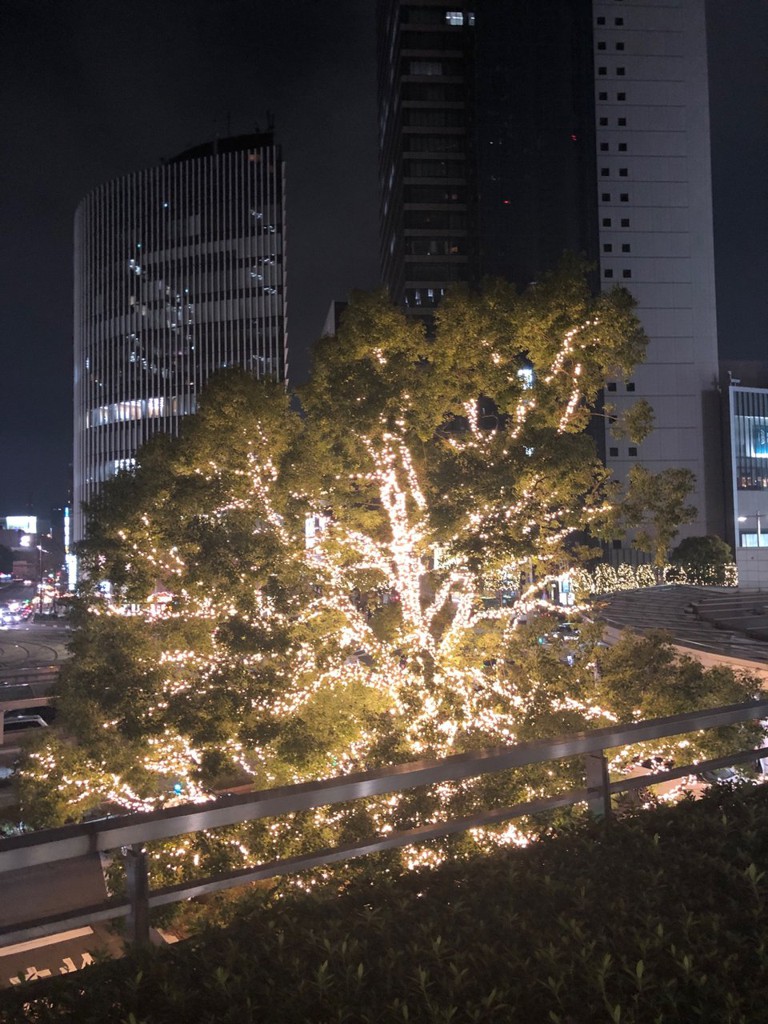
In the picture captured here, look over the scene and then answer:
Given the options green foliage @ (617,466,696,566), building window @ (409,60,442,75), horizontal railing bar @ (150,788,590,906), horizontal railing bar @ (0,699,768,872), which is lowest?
horizontal railing bar @ (150,788,590,906)

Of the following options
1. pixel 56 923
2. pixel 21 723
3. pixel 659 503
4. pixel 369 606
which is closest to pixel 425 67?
pixel 21 723

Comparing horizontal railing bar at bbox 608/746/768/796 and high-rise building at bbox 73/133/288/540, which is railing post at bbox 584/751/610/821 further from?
high-rise building at bbox 73/133/288/540

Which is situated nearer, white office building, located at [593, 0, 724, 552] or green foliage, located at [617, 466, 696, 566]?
green foliage, located at [617, 466, 696, 566]

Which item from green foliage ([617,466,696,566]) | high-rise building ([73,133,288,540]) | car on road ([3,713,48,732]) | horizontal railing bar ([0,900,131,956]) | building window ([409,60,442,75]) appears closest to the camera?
horizontal railing bar ([0,900,131,956])

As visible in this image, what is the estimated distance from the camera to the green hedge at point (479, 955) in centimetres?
220

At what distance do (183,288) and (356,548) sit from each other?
7690 centimetres

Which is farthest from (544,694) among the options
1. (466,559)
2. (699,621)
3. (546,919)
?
(699,621)

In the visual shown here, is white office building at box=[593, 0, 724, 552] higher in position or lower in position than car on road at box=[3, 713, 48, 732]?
higher


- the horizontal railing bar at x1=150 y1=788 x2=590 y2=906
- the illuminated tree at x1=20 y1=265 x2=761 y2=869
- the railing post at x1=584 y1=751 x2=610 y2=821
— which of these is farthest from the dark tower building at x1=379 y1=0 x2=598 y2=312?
the horizontal railing bar at x1=150 y1=788 x2=590 y2=906

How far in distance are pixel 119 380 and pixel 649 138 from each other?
53142mm

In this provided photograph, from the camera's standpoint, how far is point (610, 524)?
1238cm

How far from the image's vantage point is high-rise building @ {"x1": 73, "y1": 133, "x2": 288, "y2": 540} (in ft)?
270

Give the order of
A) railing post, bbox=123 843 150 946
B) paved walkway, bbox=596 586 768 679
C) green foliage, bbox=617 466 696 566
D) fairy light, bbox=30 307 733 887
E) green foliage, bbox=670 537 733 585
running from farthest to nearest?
green foliage, bbox=670 537 733 585 < paved walkway, bbox=596 586 768 679 < green foliage, bbox=617 466 696 566 < fairy light, bbox=30 307 733 887 < railing post, bbox=123 843 150 946

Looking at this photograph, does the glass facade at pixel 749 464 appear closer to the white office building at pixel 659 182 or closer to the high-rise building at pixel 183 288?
the white office building at pixel 659 182
